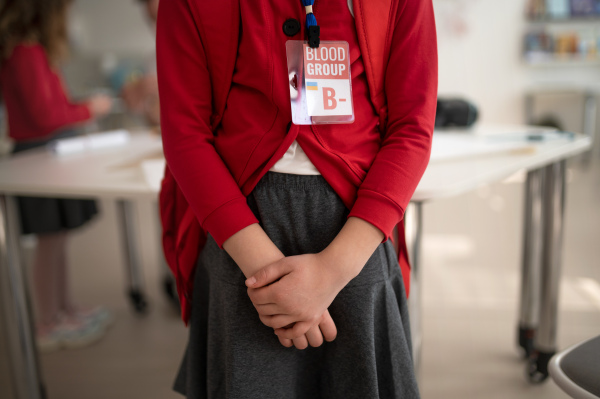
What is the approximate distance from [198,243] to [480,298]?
1.45 meters

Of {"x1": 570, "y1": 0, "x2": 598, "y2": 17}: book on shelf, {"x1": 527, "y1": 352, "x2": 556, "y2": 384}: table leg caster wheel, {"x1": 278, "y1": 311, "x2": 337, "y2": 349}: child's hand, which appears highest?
{"x1": 570, "y1": 0, "x2": 598, "y2": 17}: book on shelf

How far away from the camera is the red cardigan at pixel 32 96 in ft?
5.26

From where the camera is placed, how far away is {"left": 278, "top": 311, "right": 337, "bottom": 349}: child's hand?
1.97ft

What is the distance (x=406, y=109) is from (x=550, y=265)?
3.08 ft

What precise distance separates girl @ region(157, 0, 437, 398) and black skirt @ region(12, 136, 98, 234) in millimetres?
1192

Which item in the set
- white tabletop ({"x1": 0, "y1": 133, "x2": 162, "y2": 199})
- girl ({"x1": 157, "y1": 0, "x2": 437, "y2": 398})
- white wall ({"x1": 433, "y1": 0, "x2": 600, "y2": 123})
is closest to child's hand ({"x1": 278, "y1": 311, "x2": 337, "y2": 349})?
girl ({"x1": 157, "y1": 0, "x2": 437, "y2": 398})

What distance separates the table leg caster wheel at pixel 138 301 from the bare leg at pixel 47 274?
28 cm

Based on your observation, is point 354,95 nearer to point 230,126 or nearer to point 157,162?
point 230,126

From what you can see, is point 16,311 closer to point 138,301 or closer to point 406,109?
point 138,301

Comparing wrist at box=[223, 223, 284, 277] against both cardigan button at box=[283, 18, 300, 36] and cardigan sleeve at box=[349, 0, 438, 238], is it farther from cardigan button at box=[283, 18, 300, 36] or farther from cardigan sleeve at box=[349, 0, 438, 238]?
cardigan button at box=[283, 18, 300, 36]

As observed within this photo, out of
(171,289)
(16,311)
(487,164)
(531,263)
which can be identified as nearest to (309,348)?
(487,164)

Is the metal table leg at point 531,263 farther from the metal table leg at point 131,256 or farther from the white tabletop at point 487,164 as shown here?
the metal table leg at point 131,256

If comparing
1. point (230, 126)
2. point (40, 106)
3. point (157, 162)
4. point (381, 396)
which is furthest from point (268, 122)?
point (40, 106)

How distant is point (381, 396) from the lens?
0.68m
